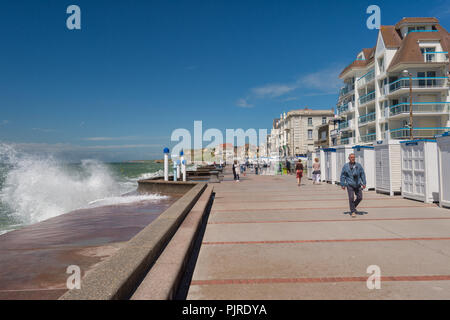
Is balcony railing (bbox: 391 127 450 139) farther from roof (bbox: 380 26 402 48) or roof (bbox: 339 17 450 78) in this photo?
roof (bbox: 380 26 402 48)

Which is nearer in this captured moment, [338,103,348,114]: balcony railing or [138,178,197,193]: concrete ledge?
[138,178,197,193]: concrete ledge

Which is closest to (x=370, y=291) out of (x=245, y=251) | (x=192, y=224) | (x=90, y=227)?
(x=245, y=251)

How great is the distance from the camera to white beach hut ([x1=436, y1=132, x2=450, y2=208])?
8.86 meters

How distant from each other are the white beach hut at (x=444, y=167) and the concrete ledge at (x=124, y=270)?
813 centimetres

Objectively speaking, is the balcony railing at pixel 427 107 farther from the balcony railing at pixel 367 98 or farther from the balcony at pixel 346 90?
the balcony at pixel 346 90

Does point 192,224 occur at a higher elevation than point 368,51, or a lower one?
lower

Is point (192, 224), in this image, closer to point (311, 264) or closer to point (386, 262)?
point (311, 264)

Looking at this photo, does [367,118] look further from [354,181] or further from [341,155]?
[354,181]

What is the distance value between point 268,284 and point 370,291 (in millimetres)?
1119

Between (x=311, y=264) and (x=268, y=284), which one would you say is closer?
(x=268, y=284)

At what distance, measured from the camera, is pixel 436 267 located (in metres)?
4.19

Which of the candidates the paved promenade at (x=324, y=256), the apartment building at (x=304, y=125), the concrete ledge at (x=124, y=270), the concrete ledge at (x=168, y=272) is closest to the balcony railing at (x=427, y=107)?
the paved promenade at (x=324, y=256)

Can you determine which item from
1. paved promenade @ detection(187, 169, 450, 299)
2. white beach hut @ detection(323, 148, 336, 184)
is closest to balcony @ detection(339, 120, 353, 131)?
white beach hut @ detection(323, 148, 336, 184)

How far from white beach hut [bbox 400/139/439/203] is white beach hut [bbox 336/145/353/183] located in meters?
5.15
